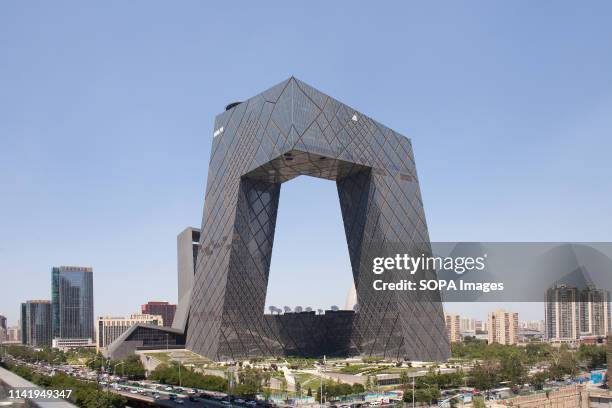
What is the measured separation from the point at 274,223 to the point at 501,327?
120159mm

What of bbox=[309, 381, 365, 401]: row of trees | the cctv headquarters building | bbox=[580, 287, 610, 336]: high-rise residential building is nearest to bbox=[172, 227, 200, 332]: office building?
the cctv headquarters building

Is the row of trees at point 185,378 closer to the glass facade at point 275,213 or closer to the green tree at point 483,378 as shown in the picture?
the glass facade at point 275,213

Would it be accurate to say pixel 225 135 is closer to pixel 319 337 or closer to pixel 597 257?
pixel 319 337

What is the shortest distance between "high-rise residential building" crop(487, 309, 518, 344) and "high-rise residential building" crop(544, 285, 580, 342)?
10219 mm

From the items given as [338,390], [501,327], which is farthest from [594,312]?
[338,390]

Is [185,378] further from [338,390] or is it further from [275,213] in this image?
[275,213]

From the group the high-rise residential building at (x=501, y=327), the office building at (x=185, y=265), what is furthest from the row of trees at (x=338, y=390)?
the high-rise residential building at (x=501, y=327)

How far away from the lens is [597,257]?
279ft

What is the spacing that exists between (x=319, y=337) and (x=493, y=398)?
127ft

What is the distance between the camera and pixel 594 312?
592 ft

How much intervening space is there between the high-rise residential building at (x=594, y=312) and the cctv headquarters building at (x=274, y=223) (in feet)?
271

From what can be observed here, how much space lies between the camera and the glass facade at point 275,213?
8638cm

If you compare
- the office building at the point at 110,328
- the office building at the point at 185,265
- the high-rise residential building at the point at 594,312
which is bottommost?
the office building at the point at 110,328

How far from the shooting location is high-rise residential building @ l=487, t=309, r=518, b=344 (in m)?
193
